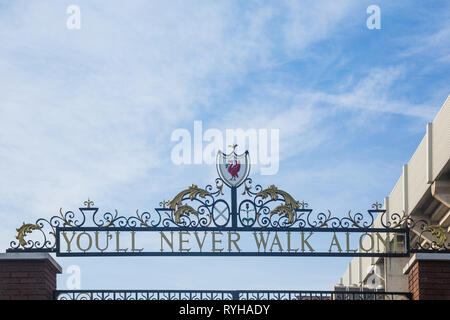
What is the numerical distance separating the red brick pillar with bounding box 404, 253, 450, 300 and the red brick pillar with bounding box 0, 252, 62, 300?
6037 millimetres

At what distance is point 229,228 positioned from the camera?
15.0 m

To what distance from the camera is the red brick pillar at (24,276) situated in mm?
14516

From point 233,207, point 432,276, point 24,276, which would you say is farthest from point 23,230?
Answer: point 432,276

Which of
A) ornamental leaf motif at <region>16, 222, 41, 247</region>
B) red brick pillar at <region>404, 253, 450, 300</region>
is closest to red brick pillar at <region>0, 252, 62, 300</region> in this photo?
ornamental leaf motif at <region>16, 222, 41, 247</region>

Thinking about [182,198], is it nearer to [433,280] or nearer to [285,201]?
[285,201]

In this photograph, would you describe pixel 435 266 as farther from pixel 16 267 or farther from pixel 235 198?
pixel 16 267

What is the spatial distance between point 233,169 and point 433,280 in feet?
12.3

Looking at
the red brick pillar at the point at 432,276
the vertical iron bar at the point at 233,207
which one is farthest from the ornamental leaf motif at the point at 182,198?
the red brick pillar at the point at 432,276

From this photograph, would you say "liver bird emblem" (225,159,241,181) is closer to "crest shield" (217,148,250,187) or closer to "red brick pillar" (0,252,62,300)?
"crest shield" (217,148,250,187)
